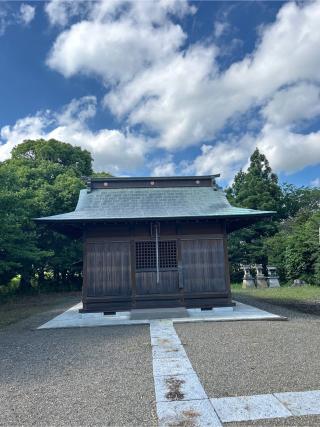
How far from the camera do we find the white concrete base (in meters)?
9.45

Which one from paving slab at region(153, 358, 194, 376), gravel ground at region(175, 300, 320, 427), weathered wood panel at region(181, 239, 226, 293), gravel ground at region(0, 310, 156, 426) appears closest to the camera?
gravel ground at region(0, 310, 156, 426)

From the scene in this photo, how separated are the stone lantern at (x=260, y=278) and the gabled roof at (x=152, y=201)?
12.6 m

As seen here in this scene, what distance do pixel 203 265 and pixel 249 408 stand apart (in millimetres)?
7346

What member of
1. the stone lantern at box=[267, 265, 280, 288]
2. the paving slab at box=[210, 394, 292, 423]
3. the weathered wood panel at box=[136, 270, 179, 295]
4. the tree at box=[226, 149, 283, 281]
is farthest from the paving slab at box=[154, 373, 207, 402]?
the tree at box=[226, 149, 283, 281]

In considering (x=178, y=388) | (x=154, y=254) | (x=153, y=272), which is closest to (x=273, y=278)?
(x=154, y=254)

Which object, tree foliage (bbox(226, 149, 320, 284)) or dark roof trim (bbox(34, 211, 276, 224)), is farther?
tree foliage (bbox(226, 149, 320, 284))

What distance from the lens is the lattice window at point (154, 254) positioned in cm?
1119

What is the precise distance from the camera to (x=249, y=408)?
3762 mm

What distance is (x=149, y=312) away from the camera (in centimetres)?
1014

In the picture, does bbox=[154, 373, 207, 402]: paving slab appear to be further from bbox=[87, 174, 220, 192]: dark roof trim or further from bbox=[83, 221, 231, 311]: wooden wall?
bbox=[87, 174, 220, 192]: dark roof trim

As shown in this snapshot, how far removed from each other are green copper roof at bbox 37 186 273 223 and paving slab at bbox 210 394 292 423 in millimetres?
6830

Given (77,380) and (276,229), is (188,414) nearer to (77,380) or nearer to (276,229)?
(77,380)

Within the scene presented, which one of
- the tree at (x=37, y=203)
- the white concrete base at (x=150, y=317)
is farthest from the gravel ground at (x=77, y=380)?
the tree at (x=37, y=203)

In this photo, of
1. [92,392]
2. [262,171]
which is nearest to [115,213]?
[92,392]
